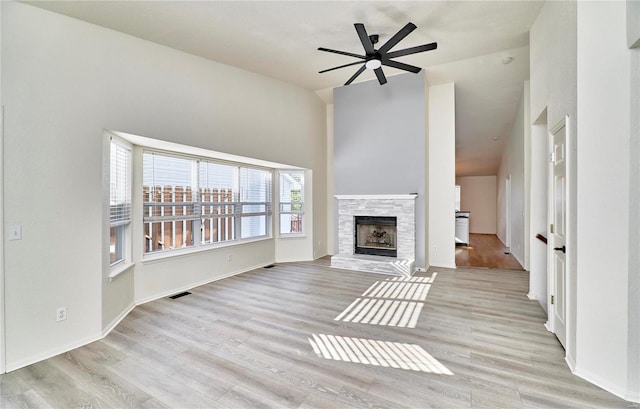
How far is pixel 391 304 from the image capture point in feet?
12.0

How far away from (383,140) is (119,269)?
15.6 feet

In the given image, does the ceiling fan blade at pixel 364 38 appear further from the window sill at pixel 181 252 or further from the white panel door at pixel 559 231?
the window sill at pixel 181 252

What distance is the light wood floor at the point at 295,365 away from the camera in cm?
189

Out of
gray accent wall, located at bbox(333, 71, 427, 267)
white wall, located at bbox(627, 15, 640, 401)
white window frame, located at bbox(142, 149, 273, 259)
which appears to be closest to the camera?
white wall, located at bbox(627, 15, 640, 401)

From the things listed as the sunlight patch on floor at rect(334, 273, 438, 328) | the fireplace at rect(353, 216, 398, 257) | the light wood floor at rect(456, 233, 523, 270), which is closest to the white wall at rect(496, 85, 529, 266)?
the light wood floor at rect(456, 233, 523, 270)

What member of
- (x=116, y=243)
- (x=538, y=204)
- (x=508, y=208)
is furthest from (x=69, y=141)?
(x=508, y=208)

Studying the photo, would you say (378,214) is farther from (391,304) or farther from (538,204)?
(538,204)

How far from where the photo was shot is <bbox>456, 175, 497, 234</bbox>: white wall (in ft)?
38.4

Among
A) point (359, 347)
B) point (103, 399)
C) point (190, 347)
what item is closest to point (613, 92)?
point (359, 347)

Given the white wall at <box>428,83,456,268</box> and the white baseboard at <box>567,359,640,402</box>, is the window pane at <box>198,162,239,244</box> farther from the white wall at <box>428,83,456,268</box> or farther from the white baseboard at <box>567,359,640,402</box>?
the white baseboard at <box>567,359,640,402</box>

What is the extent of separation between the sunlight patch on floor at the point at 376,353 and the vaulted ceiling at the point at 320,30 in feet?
11.8

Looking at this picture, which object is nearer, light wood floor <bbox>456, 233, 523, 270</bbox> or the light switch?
the light switch

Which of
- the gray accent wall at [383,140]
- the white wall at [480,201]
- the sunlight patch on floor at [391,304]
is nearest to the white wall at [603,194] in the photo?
the sunlight patch on floor at [391,304]

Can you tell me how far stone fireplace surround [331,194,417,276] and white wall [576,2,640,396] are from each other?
2976 millimetres
